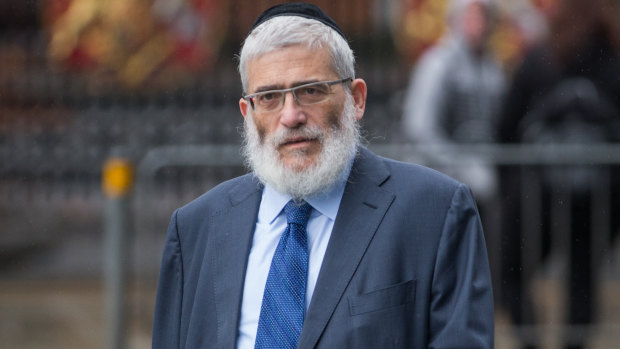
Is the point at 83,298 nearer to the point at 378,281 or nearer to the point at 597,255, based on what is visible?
the point at 597,255

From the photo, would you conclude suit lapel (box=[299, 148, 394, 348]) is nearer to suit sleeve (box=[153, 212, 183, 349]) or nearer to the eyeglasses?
the eyeglasses

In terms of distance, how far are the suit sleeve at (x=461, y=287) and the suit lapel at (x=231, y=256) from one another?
19.8 inches

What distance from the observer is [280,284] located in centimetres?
242

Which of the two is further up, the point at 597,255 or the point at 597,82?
the point at 597,82

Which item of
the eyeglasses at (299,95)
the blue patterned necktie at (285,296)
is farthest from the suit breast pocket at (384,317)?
the eyeglasses at (299,95)

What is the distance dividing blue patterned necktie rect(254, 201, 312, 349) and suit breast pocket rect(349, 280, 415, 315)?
147 mm

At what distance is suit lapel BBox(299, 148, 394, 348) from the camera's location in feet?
7.70

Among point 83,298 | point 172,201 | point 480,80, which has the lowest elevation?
point 83,298

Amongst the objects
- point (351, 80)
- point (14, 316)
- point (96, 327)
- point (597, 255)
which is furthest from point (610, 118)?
point (14, 316)

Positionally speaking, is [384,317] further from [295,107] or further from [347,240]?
[295,107]

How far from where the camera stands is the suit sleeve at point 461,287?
2.29m

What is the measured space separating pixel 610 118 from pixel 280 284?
3397mm

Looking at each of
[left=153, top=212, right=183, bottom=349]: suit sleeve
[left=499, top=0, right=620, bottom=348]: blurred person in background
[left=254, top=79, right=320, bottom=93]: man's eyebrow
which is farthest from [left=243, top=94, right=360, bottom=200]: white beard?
[left=499, top=0, right=620, bottom=348]: blurred person in background

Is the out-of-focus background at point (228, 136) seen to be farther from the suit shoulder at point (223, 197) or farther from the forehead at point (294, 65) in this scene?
the forehead at point (294, 65)
